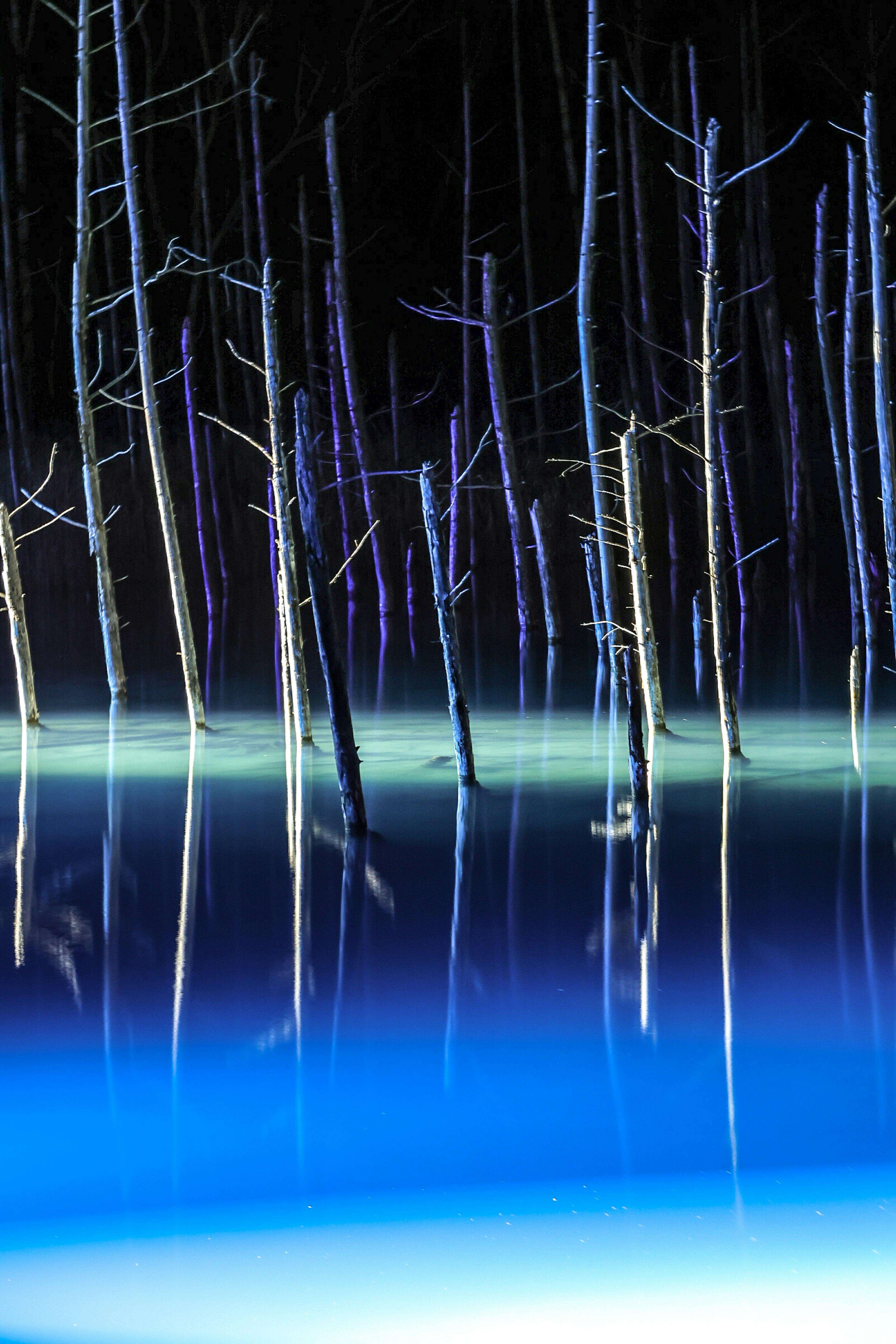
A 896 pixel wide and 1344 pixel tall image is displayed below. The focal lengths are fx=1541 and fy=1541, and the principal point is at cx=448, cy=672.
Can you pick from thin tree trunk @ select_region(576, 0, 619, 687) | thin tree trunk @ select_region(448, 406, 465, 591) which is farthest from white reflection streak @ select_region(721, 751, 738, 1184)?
thin tree trunk @ select_region(448, 406, 465, 591)

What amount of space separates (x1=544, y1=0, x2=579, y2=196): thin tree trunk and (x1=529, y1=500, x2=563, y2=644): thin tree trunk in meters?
6.25

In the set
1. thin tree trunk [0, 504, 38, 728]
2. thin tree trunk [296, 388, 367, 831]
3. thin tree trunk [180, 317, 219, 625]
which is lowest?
thin tree trunk [296, 388, 367, 831]

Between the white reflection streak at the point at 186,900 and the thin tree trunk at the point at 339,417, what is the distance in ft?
34.2

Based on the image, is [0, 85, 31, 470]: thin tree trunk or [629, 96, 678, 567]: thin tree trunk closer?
[629, 96, 678, 567]: thin tree trunk

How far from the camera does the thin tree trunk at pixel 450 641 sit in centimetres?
668

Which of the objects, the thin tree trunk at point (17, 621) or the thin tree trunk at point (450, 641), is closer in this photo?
the thin tree trunk at point (450, 641)

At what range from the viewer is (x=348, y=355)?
16.7 meters

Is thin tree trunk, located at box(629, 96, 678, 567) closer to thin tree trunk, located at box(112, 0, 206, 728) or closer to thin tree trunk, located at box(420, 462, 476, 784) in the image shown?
thin tree trunk, located at box(112, 0, 206, 728)

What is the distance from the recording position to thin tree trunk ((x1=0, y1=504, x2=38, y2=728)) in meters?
8.79

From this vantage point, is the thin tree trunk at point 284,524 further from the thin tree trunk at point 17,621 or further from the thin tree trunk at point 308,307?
the thin tree trunk at point 308,307

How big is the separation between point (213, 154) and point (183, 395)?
12.4 ft

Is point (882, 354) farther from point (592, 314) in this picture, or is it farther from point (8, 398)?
point (8, 398)

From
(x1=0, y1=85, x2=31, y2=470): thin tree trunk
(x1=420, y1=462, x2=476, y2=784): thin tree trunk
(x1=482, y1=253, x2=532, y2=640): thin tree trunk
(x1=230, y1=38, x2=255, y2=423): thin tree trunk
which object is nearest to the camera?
(x1=420, y1=462, x2=476, y2=784): thin tree trunk

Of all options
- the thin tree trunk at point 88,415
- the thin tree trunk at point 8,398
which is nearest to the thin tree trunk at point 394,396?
the thin tree trunk at point 8,398
